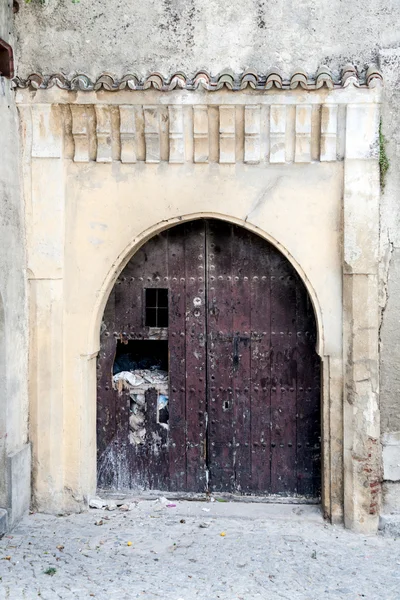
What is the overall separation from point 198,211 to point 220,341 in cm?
119

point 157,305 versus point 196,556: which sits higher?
point 157,305

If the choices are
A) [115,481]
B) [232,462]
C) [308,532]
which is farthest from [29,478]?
[308,532]

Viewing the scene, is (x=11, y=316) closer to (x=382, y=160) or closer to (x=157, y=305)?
(x=157, y=305)

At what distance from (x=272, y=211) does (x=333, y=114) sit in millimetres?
891

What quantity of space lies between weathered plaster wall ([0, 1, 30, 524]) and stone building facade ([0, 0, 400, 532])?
0.06 feet

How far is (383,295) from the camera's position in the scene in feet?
17.1

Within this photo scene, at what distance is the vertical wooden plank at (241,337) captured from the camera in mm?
5715

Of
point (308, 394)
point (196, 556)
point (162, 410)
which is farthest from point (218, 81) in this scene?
point (196, 556)

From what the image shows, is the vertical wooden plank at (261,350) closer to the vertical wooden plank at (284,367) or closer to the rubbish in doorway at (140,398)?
the vertical wooden plank at (284,367)

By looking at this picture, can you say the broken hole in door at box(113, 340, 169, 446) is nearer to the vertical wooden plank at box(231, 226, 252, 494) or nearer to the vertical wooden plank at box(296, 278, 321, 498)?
the vertical wooden plank at box(231, 226, 252, 494)

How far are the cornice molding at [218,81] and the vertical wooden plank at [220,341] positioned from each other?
4.02 ft

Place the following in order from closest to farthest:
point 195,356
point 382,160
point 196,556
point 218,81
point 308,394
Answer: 1. point 196,556
2. point 218,81
3. point 382,160
4. point 308,394
5. point 195,356

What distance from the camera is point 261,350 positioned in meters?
5.71

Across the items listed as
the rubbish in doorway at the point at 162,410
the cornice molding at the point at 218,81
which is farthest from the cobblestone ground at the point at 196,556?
the cornice molding at the point at 218,81
